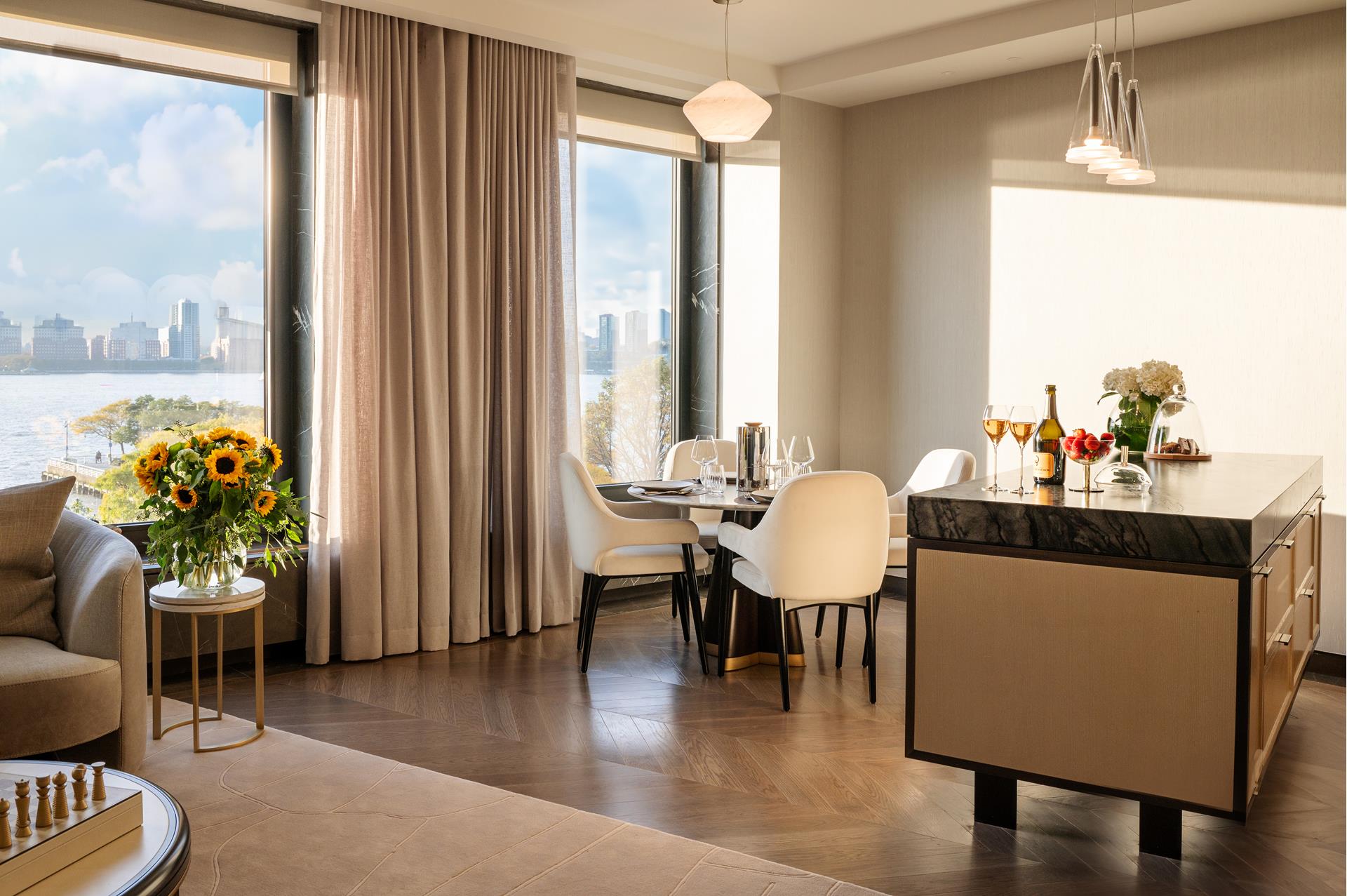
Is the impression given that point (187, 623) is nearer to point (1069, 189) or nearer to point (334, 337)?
point (334, 337)

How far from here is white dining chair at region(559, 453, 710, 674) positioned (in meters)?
4.53

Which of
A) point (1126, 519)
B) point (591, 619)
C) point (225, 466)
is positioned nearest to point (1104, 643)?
point (1126, 519)

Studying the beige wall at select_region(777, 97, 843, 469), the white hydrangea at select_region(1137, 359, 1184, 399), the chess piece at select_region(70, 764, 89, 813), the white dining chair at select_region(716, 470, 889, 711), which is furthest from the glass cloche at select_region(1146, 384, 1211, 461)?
the chess piece at select_region(70, 764, 89, 813)

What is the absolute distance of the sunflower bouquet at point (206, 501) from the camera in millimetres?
3373

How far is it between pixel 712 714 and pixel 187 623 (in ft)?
7.07

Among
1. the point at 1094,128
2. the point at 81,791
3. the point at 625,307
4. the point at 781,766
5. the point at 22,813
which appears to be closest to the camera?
the point at 22,813

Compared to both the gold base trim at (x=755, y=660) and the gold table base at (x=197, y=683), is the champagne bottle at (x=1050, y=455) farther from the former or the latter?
the gold table base at (x=197, y=683)

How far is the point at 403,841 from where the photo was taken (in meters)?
2.84

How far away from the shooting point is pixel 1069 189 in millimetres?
5414

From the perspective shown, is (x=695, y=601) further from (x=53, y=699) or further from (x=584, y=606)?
(x=53, y=699)

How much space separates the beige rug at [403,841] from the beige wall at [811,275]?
340cm

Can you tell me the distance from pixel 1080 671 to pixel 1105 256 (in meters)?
3.22

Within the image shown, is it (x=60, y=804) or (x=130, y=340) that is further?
(x=130, y=340)

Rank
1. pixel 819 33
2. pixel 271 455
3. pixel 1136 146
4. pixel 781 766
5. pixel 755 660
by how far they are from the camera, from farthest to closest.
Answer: pixel 819 33 → pixel 755 660 → pixel 1136 146 → pixel 271 455 → pixel 781 766
